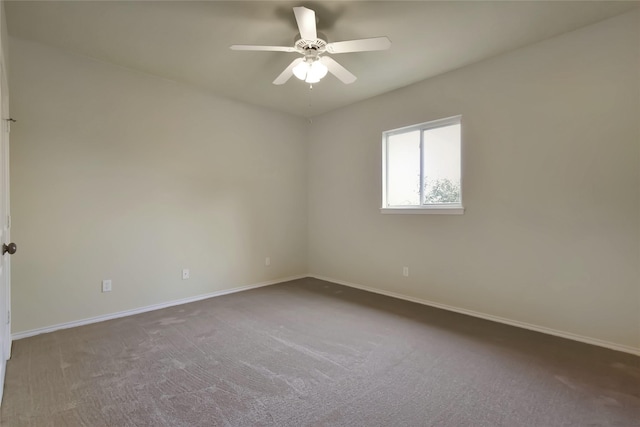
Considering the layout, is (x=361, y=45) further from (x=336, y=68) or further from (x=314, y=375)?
(x=314, y=375)

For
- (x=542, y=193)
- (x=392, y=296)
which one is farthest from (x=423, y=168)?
(x=392, y=296)

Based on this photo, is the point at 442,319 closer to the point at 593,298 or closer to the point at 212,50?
the point at 593,298

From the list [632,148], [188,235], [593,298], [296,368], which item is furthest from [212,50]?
[593,298]

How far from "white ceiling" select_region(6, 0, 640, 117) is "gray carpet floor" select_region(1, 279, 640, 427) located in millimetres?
2604

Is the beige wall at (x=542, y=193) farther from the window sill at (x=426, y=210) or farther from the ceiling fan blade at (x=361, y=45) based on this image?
the ceiling fan blade at (x=361, y=45)

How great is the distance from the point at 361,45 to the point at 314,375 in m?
2.36

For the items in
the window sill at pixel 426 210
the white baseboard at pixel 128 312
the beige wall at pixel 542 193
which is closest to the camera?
the beige wall at pixel 542 193

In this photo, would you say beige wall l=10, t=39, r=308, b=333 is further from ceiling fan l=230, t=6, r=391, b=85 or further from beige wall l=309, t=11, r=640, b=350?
beige wall l=309, t=11, r=640, b=350

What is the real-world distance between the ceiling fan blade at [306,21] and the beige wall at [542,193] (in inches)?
73.6

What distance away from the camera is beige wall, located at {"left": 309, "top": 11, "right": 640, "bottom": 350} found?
2346 mm

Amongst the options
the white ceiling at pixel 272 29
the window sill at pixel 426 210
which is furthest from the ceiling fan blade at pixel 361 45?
the window sill at pixel 426 210

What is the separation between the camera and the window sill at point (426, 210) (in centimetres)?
325

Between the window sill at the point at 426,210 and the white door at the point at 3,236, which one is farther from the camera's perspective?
the window sill at the point at 426,210

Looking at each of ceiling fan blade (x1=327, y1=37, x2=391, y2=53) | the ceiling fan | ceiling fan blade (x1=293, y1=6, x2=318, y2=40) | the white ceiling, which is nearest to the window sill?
the white ceiling
